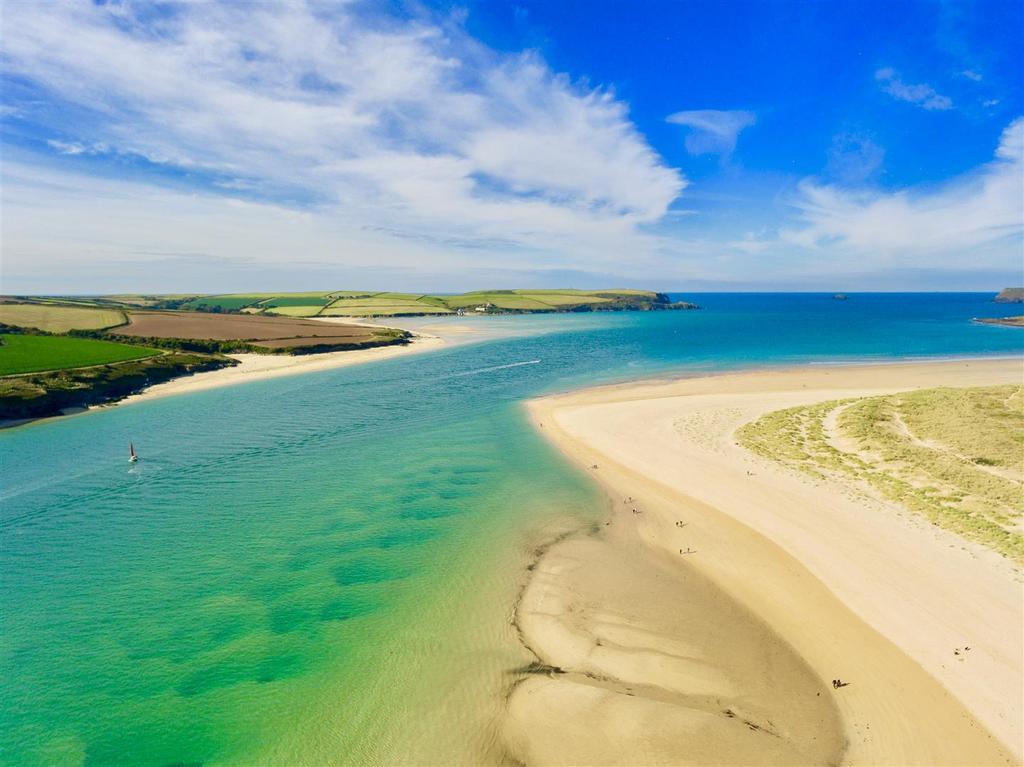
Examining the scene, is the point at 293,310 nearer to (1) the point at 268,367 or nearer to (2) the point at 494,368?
(1) the point at 268,367

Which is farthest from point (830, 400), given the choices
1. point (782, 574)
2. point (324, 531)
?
point (324, 531)

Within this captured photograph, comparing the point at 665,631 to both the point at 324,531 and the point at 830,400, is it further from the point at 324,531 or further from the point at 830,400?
the point at 830,400

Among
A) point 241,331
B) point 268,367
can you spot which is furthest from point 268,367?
point 241,331

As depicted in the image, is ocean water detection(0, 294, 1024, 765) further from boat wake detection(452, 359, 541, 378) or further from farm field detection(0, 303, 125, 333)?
farm field detection(0, 303, 125, 333)

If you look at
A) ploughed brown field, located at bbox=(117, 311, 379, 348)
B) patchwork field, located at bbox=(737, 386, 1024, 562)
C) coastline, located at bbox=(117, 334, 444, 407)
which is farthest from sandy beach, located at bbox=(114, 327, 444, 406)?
patchwork field, located at bbox=(737, 386, 1024, 562)

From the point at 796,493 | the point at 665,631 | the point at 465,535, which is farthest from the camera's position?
the point at 796,493
